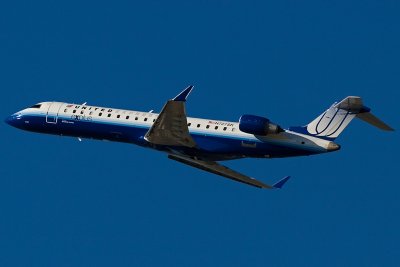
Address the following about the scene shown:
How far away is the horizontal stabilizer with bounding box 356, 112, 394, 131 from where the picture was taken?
5744 centimetres

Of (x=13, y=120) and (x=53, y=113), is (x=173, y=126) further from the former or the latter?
(x=13, y=120)

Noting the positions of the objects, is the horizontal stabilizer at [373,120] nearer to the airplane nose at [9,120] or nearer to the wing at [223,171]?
the wing at [223,171]

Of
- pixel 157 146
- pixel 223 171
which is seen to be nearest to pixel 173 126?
pixel 157 146

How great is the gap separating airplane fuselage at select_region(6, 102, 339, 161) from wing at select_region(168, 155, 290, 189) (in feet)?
2.60

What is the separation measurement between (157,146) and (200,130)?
2.75 m

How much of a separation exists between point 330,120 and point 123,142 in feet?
42.6

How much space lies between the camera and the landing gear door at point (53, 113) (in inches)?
2581

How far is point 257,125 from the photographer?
57.9 metres

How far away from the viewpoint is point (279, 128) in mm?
58500

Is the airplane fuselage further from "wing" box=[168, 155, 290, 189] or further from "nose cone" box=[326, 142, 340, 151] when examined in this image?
"wing" box=[168, 155, 290, 189]

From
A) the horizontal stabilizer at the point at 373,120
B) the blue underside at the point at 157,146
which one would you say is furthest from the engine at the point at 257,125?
the horizontal stabilizer at the point at 373,120

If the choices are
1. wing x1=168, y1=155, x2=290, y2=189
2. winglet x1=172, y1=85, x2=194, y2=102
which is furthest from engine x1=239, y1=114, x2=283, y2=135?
wing x1=168, y1=155, x2=290, y2=189

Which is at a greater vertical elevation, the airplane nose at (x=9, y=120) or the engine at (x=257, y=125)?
the airplane nose at (x=9, y=120)

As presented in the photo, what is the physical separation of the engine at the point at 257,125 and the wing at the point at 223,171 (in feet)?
18.6
